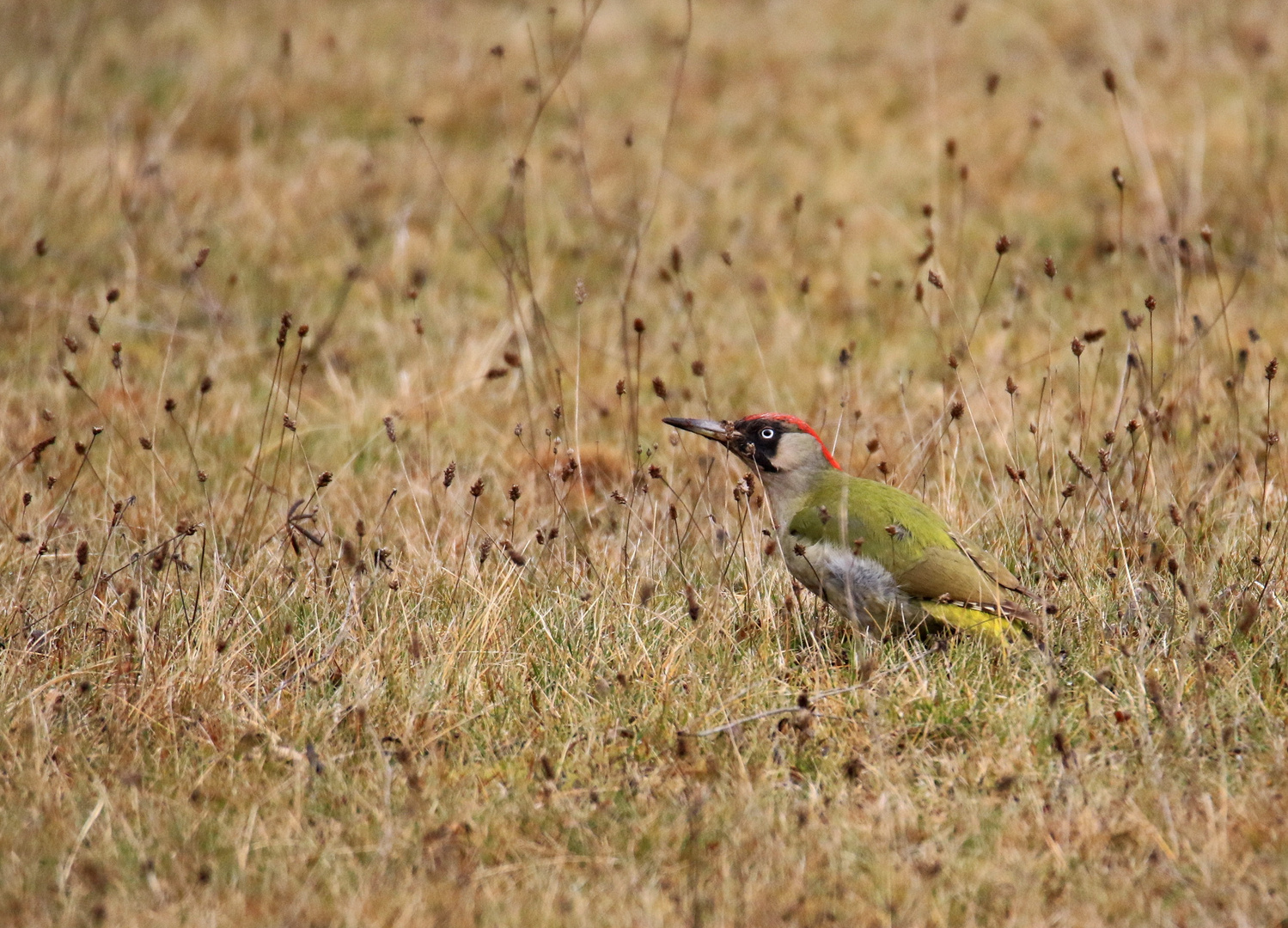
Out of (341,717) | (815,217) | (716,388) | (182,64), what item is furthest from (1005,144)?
(341,717)

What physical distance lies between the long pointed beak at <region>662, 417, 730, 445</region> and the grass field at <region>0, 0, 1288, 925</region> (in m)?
0.18

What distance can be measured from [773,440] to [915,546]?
642 millimetres

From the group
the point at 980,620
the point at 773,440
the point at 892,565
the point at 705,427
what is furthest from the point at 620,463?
the point at 980,620

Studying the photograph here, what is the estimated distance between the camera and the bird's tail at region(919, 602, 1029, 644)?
14.2 ft

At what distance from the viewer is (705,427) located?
4.88 m

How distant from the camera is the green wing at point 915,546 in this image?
4328mm

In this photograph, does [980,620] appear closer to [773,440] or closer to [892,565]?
[892,565]

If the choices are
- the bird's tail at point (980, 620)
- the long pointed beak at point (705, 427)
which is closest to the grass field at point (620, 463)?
the bird's tail at point (980, 620)

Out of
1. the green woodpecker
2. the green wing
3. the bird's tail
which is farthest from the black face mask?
the bird's tail

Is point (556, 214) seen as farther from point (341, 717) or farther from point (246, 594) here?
point (341, 717)

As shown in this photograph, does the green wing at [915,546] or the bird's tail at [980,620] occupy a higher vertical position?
the green wing at [915,546]

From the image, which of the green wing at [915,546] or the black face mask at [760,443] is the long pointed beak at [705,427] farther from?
the green wing at [915,546]

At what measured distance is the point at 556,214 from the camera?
8.87 meters

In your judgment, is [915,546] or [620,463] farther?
[620,463]
